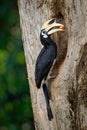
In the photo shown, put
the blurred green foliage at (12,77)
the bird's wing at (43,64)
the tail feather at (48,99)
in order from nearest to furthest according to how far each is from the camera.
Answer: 1. the bird's wing at (43,64)
2. the tail feather at (48,99)
3. the blurred green foliage at (12,77)

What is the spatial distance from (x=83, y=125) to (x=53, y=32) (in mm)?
502

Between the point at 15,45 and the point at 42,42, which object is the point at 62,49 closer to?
the point at 42,42

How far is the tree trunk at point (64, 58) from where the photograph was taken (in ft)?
16.9

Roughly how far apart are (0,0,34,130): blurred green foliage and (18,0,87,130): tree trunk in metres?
1.26

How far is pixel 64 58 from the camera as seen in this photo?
5219 millimetres

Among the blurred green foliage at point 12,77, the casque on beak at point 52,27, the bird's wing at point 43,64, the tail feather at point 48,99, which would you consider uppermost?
the casque on beak at point 52,27

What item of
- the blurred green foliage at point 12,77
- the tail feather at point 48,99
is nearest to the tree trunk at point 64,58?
the tail feather at point 48,99

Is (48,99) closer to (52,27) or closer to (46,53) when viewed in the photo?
(46,53)

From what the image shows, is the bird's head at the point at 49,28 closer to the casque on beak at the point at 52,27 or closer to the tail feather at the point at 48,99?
the casque on beak at the point at 52,27

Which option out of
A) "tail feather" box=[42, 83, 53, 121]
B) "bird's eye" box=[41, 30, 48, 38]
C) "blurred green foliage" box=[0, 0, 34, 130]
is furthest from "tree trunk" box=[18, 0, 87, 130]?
"blurred green foliage" box=[0, 0, 34, 130]

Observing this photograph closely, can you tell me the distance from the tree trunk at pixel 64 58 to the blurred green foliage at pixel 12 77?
1261mm

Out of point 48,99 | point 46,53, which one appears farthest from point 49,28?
point 48,99

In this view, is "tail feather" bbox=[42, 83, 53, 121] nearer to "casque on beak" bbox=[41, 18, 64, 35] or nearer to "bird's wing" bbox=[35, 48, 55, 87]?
"bird's wing" bbox=[35, 48, 55, 87]

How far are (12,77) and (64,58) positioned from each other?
1578mm
